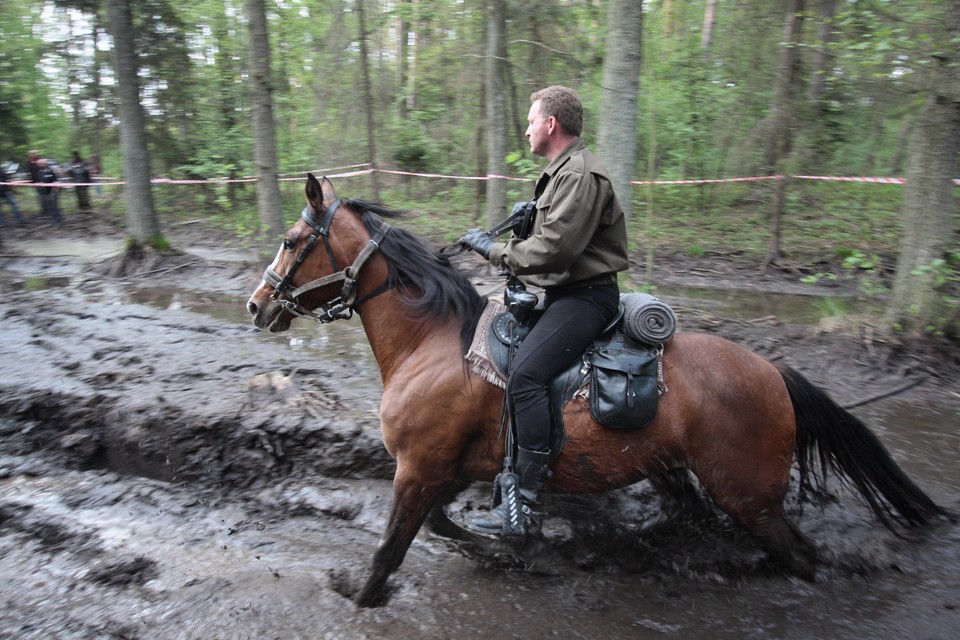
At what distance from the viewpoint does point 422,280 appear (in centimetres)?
406

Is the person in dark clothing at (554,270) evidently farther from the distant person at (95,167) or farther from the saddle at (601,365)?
the distant person at (95,167)

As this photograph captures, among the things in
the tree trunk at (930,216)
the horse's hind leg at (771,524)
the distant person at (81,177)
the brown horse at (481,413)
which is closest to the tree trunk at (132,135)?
the distant person at (81,177)

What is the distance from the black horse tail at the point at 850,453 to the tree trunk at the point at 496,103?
27.1ft

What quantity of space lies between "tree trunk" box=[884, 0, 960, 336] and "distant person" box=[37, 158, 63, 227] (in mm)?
20996

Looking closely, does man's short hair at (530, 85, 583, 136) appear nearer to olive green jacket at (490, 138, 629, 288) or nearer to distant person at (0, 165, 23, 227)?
olive green jacket at (490, 138, 629, 288)

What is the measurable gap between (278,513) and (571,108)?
3923 mm

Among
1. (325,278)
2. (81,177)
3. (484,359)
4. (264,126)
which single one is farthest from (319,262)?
(81,177)

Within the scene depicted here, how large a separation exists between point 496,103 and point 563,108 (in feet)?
27.5

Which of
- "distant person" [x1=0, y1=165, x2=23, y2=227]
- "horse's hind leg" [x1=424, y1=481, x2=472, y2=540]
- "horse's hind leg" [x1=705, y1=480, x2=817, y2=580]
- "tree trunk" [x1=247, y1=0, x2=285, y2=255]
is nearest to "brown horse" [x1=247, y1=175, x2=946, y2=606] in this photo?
"horse's hind leg" [x1=705, y1=480, x2=817, y2=580]

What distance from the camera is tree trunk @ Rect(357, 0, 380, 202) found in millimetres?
15797

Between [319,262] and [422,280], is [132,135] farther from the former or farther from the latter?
[422,280]

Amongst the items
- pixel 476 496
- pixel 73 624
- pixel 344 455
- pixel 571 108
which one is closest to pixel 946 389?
pixel 476 496

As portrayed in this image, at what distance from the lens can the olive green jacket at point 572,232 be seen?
130 inches

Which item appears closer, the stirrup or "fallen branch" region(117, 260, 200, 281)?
the stirrup
